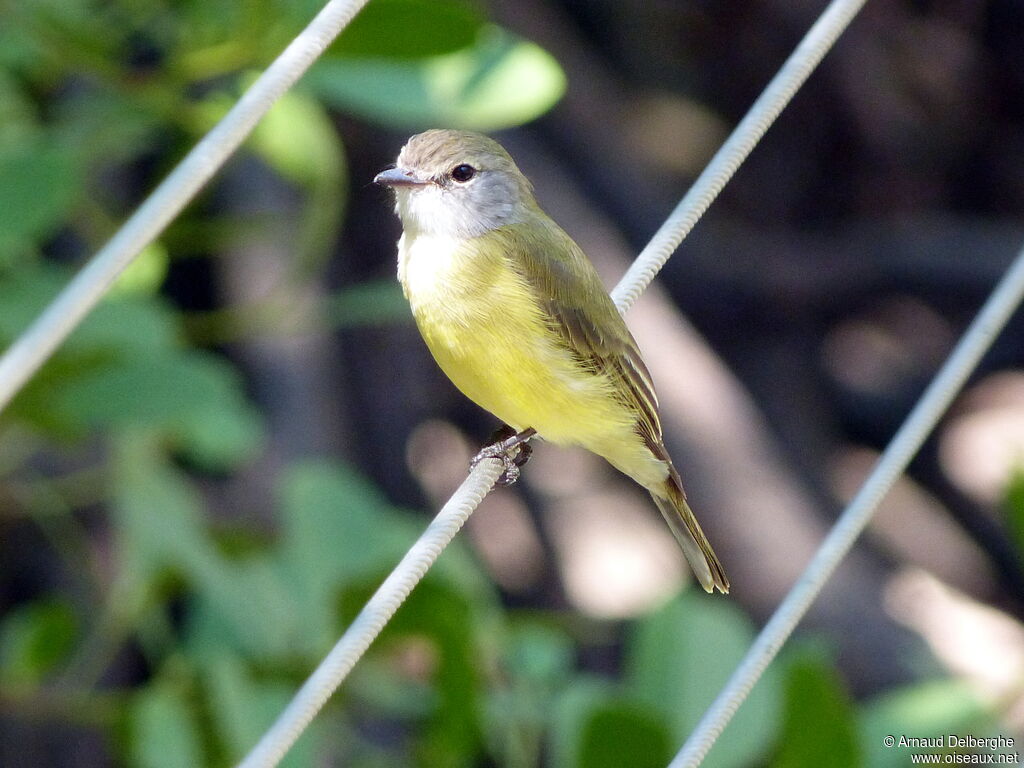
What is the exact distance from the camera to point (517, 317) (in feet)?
7.92

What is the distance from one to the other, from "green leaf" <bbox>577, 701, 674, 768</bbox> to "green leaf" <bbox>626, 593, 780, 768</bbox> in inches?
9.2


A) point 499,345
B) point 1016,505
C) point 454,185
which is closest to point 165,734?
point 499,345

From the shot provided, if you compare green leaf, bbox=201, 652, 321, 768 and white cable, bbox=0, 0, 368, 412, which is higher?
white cable, bbox=0, 0, 368, 412

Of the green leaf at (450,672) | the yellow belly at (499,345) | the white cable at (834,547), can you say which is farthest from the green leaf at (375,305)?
the white cable at (834,547)

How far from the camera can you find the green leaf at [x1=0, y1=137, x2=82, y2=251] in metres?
2.44

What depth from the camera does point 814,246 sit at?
561 centimetres

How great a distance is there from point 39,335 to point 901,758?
2341 mm

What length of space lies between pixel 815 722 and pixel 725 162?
116 centimetres

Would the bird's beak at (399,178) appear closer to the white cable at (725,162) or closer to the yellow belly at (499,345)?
the yellow belly at (499,345)

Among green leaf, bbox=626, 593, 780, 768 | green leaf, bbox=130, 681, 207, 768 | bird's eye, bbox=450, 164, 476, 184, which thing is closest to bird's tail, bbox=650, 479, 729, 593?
green leaf, bbox=626, 593, 780, 768

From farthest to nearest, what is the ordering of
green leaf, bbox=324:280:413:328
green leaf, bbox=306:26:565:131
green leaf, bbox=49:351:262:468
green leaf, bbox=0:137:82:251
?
green leaf, bbox=324:280:413:328 → green leaf, bbox=306:26:565:131 → green leaf, bbox=49:351:262:468 → green leaf, bbox=0:137:82:251

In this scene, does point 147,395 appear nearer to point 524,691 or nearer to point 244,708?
point 244,708

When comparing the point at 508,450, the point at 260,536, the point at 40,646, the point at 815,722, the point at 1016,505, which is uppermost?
the point at 1016,505

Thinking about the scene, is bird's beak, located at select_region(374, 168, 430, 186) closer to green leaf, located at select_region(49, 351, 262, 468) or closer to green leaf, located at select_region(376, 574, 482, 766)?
green leaf, located at select_region(49, 351, 262, 468)
